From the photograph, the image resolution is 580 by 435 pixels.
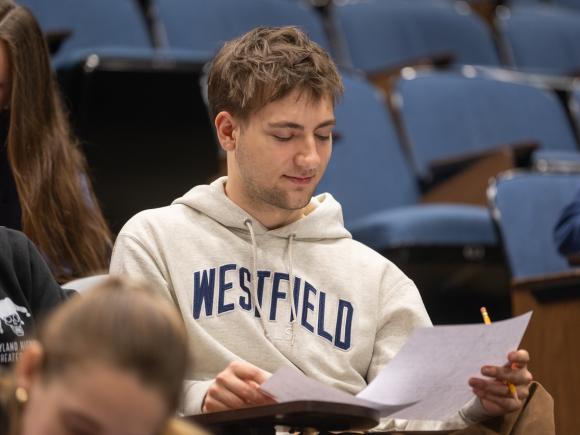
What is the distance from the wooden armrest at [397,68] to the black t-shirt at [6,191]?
156cm

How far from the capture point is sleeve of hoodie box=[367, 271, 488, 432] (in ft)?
4.29

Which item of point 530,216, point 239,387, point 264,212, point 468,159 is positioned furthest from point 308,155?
point 468,159

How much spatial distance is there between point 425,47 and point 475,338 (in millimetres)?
2247

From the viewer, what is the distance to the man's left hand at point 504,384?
1151 mm

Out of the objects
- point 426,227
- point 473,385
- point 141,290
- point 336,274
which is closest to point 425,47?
point 426,227

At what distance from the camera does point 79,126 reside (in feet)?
6.88

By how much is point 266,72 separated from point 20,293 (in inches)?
16.6

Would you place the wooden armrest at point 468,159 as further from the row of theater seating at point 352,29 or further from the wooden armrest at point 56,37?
the wooden armrest at point 56,37

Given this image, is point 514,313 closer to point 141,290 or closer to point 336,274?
point 336,274

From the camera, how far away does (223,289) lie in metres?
1.33

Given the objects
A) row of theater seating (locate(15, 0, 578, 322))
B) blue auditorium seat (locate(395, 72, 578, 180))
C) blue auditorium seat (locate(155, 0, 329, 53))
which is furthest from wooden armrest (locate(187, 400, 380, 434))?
blue auditorium seat (locate(155, 0, 329, 53))

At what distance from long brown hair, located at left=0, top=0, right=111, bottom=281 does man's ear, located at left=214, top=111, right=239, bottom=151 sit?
1.08ft

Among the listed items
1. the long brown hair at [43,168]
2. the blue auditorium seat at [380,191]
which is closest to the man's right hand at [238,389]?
the long brown hair at [43,168]

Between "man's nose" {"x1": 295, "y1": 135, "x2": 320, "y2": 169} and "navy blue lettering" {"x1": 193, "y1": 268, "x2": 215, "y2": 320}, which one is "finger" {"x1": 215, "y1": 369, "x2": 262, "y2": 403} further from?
"man's nose" {"x1": 295, "y1": 135, "x2": 320, "y2": 169}
